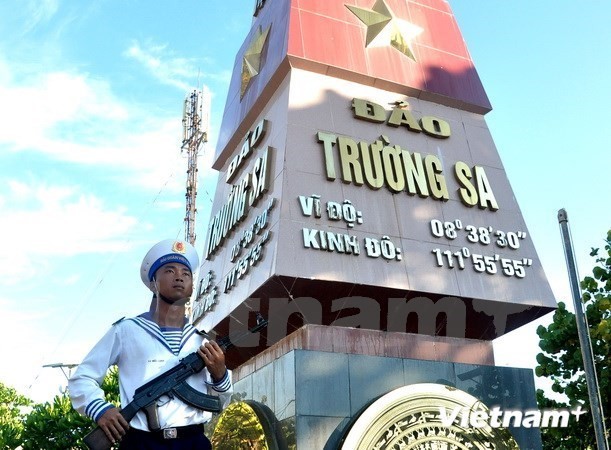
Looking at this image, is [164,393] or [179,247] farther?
[179,247]

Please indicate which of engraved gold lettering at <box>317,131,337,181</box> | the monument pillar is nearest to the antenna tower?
the monument pillar

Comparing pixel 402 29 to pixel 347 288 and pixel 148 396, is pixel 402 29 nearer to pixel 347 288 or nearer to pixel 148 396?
pixel 347 288

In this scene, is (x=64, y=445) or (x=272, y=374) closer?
(x=272, y=374)

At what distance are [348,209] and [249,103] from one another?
3384mm

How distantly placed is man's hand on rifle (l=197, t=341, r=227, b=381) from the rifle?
0.21ft

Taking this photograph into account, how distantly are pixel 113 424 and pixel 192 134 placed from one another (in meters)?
→ 25.9

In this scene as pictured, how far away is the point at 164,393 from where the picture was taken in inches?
181

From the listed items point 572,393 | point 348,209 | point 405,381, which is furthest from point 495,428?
point 572,393

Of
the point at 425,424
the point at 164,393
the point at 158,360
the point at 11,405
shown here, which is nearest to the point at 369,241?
the point at 425,424

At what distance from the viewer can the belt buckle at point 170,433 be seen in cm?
455

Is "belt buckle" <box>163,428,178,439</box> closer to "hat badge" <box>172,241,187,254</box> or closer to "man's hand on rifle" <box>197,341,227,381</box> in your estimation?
"man's hand on rifle" <box>197,341,227,381</box>

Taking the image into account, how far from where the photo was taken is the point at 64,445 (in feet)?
58.2

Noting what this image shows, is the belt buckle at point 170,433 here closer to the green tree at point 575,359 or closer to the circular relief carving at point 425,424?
the circular relief carving at point 425,424

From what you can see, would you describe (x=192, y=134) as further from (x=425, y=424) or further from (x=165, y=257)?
(x=165, y=257)
